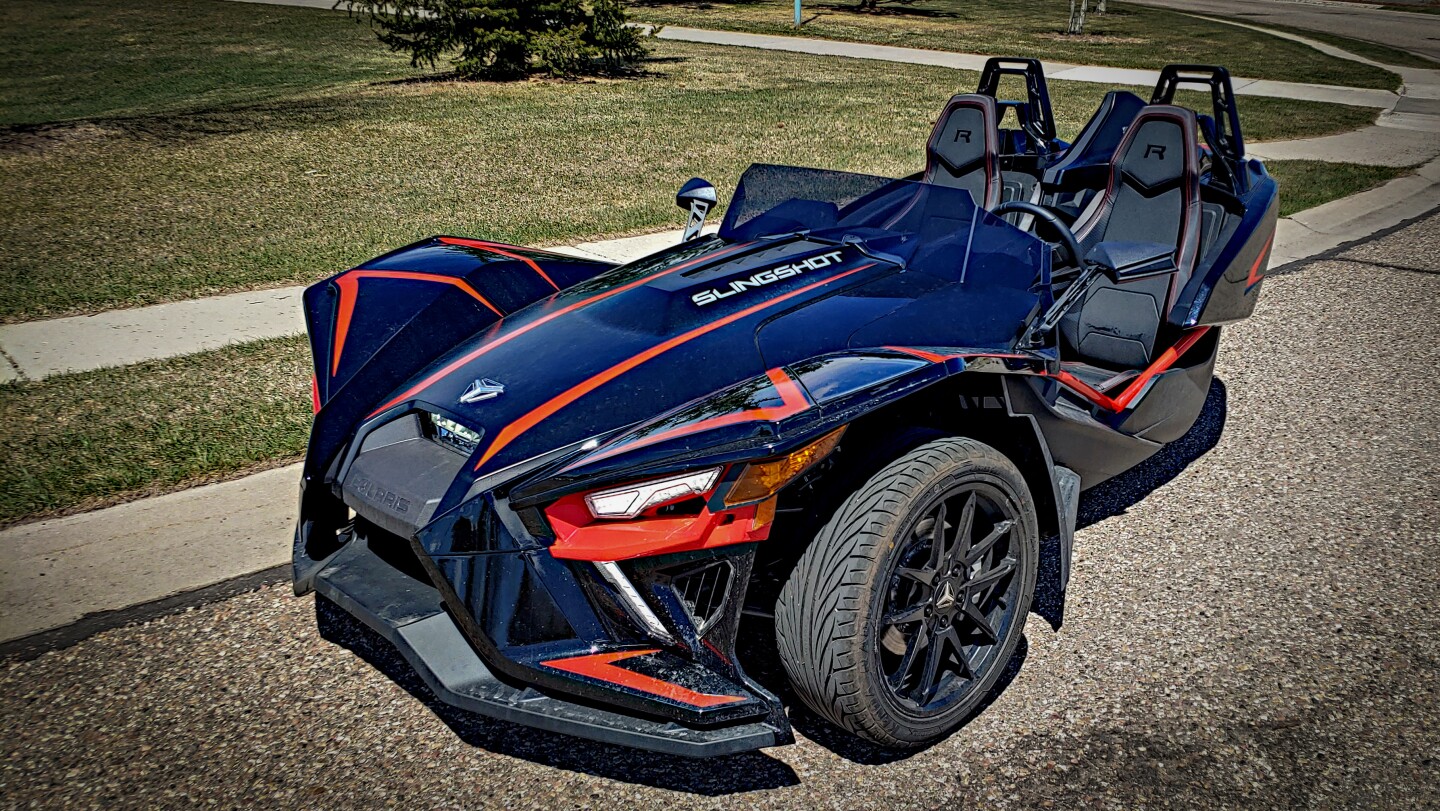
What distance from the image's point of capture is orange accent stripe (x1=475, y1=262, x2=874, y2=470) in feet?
8.21

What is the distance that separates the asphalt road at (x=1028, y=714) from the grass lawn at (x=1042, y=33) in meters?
16.1

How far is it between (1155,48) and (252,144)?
55.8ft

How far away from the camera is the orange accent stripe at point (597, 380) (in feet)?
8.21

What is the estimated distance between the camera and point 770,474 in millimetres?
2299

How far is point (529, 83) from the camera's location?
13.8 m

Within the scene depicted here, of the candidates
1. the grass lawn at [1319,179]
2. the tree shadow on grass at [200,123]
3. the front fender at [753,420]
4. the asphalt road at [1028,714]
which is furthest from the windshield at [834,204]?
the tree shadow on grass at [200,123]

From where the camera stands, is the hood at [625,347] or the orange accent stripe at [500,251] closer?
the hood at [625,347]

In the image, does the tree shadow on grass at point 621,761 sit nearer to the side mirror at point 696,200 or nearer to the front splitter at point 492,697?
the front splitter at point 492,697

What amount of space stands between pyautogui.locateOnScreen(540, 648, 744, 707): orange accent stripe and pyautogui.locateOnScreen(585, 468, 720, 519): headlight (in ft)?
1.01

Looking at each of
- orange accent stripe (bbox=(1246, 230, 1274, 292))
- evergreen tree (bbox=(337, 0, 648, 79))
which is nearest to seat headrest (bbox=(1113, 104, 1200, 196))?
orange accent stripe (bbox=(1246, 230, 1274, 292))

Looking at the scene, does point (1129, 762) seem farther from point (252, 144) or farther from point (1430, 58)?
point (1430, 58)

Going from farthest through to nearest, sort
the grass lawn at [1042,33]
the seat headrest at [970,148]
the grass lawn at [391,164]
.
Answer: the grass lawn at [1042,33] → the grass lawn at [391,164] → the seat headrest at [970,148]

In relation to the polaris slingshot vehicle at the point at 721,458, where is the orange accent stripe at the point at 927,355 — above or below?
above

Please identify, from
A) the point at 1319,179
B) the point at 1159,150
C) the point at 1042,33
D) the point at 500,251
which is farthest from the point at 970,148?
the point at 1042,33
